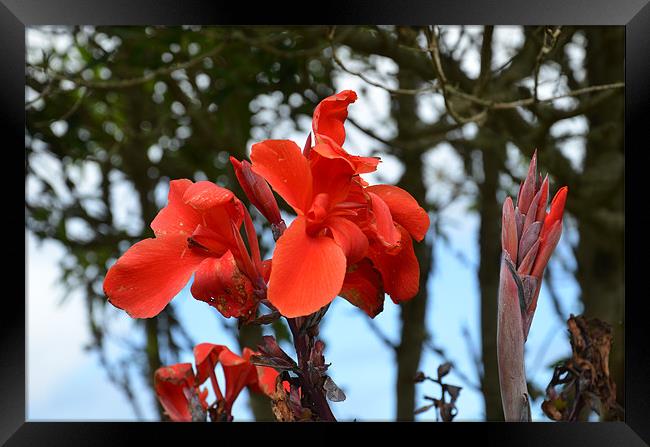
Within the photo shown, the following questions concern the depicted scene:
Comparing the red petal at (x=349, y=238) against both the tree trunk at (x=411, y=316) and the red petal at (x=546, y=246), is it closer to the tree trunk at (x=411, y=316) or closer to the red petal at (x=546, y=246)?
the red petal at (x=546, y=246)

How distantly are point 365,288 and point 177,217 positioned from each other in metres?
0.17

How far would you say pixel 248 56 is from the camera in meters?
1.97

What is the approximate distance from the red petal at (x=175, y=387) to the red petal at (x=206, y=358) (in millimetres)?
12

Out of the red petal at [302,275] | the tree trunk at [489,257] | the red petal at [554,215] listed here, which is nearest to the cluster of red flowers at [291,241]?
the red petal at [302,275]

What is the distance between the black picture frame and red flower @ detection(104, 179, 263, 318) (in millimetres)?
141

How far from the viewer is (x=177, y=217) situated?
2.13ft

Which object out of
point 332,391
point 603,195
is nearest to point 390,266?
point 332,391

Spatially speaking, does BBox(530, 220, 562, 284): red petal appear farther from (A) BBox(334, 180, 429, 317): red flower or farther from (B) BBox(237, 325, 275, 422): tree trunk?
(B) BBox(237, 325, 275, 422): tree trunk

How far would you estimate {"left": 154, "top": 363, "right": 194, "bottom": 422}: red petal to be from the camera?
0.77 metres

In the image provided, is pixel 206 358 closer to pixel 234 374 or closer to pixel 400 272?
pixel 234 374

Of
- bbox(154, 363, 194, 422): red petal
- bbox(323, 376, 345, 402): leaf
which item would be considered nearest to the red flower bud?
bbox(323, 376, 345, 402): leaf

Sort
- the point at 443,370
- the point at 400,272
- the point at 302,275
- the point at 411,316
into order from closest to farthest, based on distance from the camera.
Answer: the point at 302,275, the point at 400,272, the point at 443,370, the point at 411,316

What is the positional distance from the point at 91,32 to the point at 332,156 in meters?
1.50

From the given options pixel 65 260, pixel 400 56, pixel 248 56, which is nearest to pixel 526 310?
pixel 400 56
